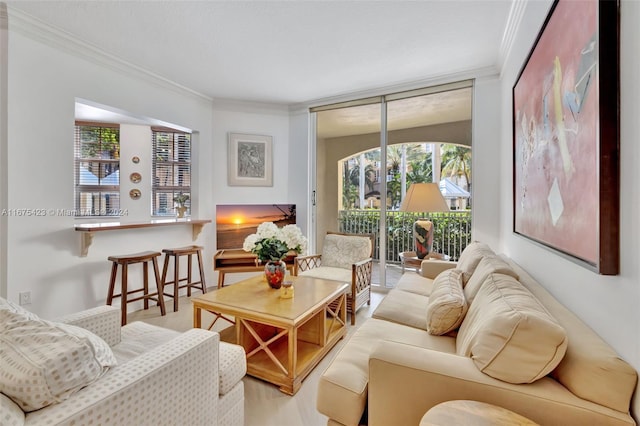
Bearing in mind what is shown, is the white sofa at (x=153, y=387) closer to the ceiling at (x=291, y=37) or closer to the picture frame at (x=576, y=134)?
the picture frame at (x=576, y=134)

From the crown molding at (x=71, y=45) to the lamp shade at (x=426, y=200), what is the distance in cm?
329

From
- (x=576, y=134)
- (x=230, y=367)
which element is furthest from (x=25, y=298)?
(x=576, y=134)

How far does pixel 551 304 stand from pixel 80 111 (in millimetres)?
5358

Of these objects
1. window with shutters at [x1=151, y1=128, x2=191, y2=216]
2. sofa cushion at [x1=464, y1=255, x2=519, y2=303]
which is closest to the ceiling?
window with shutters at [x1=151, y1=128, x2=191, y2=216]

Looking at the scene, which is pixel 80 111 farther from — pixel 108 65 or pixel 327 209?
pixel 327 209

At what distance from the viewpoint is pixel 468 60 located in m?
2.91

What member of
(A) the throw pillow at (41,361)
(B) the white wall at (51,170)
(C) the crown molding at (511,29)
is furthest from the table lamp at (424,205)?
(B) the white wall at (51,170)

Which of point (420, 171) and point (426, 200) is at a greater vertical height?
point (420, 171)

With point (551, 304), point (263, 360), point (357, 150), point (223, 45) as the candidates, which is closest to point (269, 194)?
point (357, 150)

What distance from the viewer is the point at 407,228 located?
4.59 m

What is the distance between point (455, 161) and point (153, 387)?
4.44 m

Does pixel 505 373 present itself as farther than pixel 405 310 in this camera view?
No

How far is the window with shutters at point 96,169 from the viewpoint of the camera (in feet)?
13.9

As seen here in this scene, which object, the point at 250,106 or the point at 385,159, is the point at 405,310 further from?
the point at 250,106
